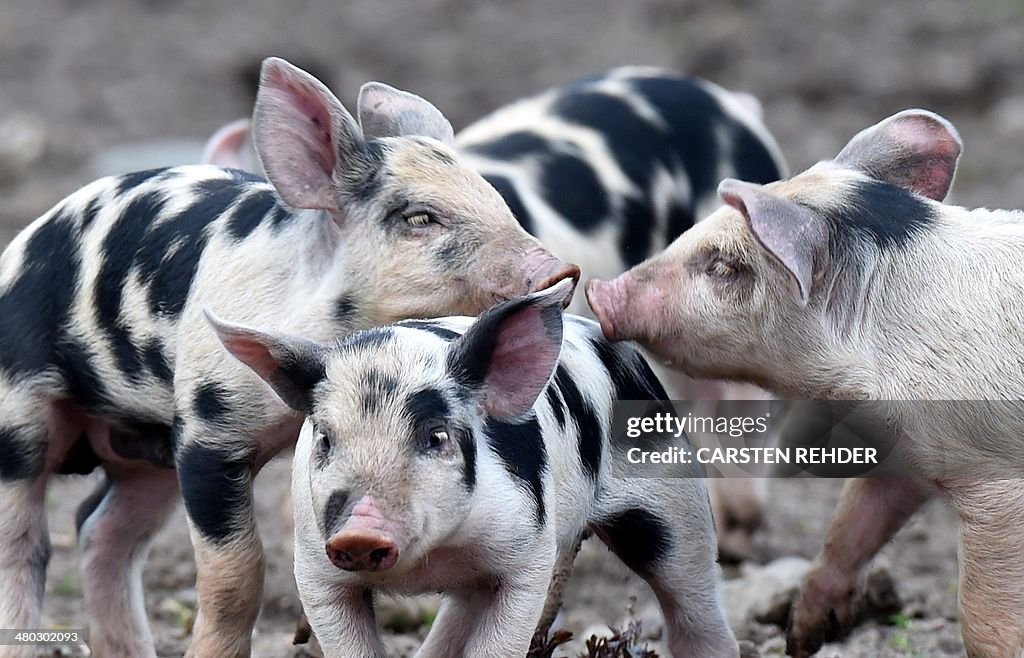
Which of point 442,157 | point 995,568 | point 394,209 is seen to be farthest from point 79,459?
point 995,568

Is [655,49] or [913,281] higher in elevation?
[913,281]

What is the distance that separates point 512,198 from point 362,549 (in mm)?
2910

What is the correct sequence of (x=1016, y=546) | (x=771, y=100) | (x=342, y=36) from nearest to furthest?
(x=1016, y=546) → (x=771, y=100) → (x=342, y=36)

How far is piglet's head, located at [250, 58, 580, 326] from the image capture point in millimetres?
5062

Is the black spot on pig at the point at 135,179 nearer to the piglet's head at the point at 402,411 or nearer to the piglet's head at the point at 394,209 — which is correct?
the piglet's head at the point at 394,209

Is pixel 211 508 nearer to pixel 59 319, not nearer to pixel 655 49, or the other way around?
pixel 59 319

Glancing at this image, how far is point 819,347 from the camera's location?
5207 millimetres

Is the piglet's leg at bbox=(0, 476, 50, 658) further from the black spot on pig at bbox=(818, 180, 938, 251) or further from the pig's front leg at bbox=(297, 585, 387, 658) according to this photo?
the black spot on pig at bbox=(818, 180, 938, 251)

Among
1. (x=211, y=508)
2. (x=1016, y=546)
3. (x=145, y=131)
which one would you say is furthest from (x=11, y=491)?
(x=145, y=131)

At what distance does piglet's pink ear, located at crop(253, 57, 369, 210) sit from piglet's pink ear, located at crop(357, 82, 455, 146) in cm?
40

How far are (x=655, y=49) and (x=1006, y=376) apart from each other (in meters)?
9.22

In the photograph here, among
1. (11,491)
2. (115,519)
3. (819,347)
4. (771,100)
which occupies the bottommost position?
(771,100)

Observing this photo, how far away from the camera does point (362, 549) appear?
3.97m

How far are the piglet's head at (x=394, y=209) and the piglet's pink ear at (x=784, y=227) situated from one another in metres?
0.51
